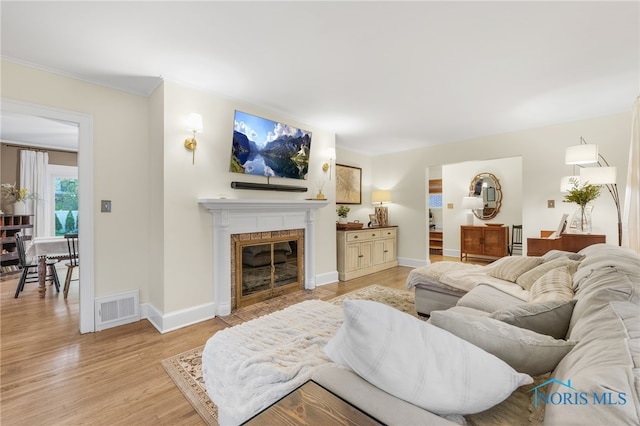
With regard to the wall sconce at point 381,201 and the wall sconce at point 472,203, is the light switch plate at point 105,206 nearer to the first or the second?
the wall sconce at point 381,201

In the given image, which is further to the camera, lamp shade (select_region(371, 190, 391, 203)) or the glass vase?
lamp shade (select_region(371, 190, 391, 203))

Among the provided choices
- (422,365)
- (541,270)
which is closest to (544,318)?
(422,365)

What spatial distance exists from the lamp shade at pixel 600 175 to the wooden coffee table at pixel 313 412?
376 centimetres

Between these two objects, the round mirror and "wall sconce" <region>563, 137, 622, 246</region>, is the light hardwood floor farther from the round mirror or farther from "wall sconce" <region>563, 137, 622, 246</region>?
the round mirror

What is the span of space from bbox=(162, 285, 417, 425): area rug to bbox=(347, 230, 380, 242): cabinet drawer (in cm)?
111

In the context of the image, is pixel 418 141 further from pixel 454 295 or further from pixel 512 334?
pixel 512 334

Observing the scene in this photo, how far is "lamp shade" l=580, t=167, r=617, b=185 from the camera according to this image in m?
2.87

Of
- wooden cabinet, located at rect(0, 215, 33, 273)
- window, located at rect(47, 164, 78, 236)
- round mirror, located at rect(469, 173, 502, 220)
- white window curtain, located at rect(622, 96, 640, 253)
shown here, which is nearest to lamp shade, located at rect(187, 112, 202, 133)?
white window curtain, located at rect(622, 96, 640, 253)

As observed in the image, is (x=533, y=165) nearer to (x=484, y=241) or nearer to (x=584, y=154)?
(x=584, y=154)

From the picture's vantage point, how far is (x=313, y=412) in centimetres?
71

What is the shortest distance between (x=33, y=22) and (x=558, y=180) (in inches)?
233

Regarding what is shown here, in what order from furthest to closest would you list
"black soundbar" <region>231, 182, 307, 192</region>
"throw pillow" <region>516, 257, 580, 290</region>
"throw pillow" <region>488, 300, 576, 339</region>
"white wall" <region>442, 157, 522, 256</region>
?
"white wall" <region>442, 157, 522, 256</region>
"black soundbar" <region>231, 182, 307, 192</region>
"throw pillow" <region>516, 257, 580, 290</region>
"throw pillow" <region>488, 300, 576, 339</region>

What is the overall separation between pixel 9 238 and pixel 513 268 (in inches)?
299

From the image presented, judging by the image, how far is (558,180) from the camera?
3908mm
